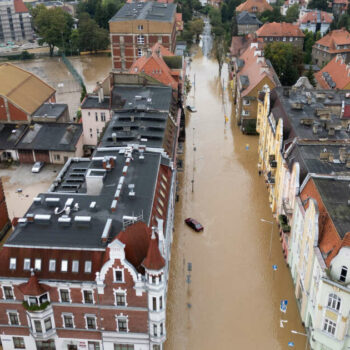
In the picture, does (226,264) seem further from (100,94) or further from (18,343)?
(100,94)

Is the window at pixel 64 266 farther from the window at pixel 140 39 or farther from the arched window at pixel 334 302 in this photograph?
the window at pixel 140 39

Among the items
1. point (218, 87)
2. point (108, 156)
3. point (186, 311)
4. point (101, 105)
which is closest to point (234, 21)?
point (218, 87)

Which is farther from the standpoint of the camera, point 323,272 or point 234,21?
point 234,21

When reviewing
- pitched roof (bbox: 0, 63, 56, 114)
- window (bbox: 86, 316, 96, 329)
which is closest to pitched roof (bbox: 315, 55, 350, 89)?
pitched roof (bbox: 0, 63, 56, 114)

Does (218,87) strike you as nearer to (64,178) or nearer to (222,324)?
(64,178)

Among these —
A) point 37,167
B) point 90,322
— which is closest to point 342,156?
point 90,322

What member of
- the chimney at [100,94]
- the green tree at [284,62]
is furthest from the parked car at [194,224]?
the green tree at [284,62]

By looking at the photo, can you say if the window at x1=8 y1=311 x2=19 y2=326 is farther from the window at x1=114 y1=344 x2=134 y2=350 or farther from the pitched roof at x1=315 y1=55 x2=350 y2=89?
the pitched roof at x1=315 y1=55 x2=350 y2=89
